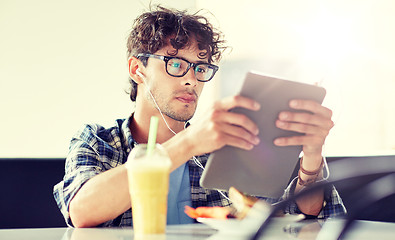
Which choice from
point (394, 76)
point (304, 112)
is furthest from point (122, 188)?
point (394, 76)

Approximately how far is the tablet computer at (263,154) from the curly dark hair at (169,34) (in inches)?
30.9

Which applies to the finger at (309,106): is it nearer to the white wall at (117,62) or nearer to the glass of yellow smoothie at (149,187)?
the glass of yellow smoothie at (149,187)

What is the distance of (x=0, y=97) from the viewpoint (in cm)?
266

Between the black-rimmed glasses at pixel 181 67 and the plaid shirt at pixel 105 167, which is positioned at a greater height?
the black-rimmed glasses at pixel 181 67

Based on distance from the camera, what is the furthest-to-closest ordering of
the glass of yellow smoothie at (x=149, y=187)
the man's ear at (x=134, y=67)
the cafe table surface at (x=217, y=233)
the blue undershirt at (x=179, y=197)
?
the man's ear at (x=134, y=67) → the blue undershirt at (x=179, y=197) → the cafe table surface at (x=217, y=233) → the glass of yellow smoothie at (x=149, y=187)

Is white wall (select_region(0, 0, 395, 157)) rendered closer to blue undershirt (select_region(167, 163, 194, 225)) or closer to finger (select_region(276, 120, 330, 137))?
blue undershirt (select_region(167, 163, 194, 225))

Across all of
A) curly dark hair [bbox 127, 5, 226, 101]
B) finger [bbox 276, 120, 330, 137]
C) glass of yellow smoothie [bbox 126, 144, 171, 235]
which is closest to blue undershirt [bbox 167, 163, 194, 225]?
curly dark hair [bbox 127, 5, 226, 101]

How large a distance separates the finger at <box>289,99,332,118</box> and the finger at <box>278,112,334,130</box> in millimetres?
11

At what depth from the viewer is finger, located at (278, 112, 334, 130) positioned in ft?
3.19

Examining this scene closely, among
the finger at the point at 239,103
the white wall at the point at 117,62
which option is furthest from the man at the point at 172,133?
the white wall at the point at 117,62

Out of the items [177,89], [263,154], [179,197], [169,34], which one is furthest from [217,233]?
[169,34]

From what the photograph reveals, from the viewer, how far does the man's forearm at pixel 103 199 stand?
3.60 feet

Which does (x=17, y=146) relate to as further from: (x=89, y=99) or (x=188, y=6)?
(x=188, y=6)

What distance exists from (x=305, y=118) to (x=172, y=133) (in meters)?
0.91
